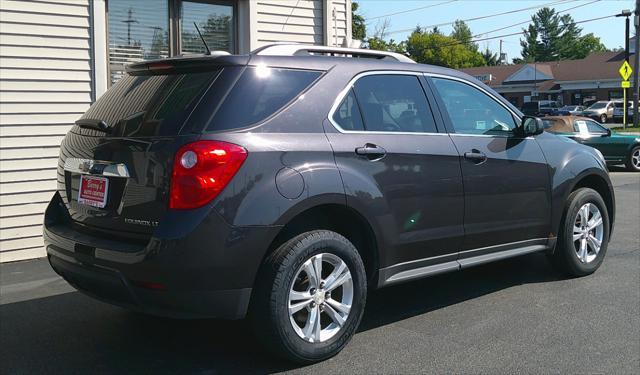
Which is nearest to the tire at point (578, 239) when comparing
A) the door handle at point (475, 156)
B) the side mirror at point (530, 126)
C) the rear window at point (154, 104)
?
the side mirror at point (530, 126)

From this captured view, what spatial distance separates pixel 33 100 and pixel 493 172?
4.87m

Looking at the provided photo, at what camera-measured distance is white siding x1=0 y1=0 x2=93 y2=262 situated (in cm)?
682

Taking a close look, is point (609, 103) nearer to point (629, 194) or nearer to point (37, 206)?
point (629, 194)

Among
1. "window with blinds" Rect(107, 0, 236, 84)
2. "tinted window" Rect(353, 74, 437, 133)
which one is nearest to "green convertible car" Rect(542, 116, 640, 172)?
"window with blinds" Rect(107, 0, 236, 84)

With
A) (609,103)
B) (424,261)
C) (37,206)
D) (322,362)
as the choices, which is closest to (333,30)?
(37,206)

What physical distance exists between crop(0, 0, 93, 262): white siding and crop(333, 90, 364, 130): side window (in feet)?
13.8

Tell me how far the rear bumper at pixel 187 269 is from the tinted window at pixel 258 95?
1.87 feet

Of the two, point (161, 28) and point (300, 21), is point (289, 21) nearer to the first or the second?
point (300, 21)

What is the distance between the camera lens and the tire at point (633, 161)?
16.9 meters

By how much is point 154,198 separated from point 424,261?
1948 millimetres

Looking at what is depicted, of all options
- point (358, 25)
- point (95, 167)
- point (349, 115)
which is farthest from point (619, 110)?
point (95, 167)

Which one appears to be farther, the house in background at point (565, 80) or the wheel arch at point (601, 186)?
the house in background at point (565, 80)

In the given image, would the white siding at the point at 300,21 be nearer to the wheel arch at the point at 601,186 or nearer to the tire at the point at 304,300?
the wheel arch at the point at 601,186

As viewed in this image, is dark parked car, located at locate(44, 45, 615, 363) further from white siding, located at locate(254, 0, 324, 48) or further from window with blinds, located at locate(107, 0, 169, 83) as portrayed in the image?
white siding, located at locate(254, 0, 324, 48)
